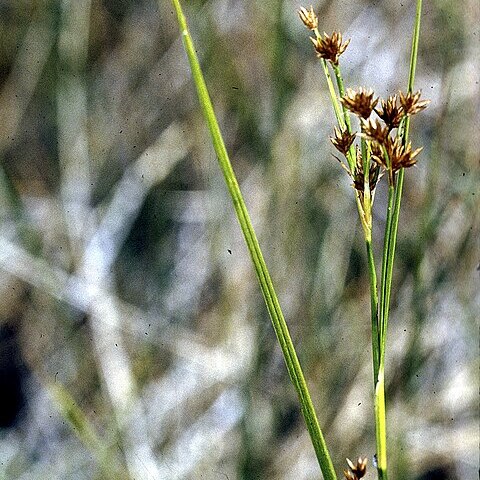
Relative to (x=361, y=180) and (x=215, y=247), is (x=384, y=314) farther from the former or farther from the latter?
(x=215, y=247)

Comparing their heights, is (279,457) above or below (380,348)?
above

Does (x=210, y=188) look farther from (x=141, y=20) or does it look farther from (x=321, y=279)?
(x=141, y=20)

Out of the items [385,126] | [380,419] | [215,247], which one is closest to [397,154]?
[385,126]

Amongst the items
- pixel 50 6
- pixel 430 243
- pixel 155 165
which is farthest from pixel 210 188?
pixel 50 6

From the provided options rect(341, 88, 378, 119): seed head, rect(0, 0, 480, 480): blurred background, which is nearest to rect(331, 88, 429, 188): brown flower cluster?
rect(341, 88, 378, 119): seed head

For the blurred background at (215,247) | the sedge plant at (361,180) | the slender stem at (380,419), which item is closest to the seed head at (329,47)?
the sedge plant at (361,180)

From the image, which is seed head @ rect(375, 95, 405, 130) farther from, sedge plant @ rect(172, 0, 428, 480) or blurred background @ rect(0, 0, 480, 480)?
blurred background @ rect(0, 0, 480, 480)
